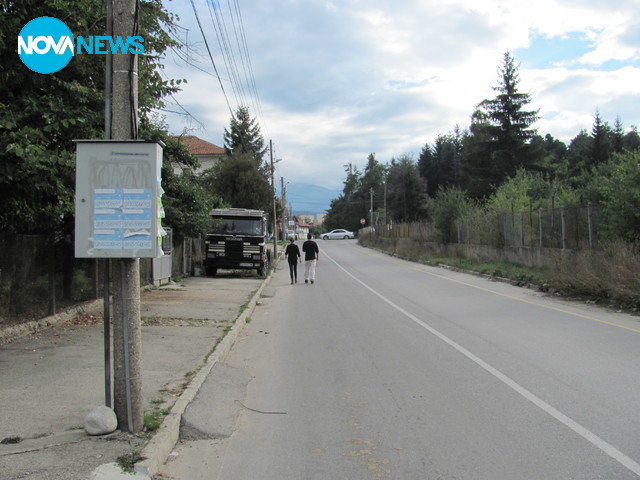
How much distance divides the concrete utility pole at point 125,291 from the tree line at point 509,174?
607 inches

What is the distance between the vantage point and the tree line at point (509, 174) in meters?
17.5

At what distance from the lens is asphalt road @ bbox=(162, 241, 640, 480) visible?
4.28m

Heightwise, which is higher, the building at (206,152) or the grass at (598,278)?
the building at (206,152)

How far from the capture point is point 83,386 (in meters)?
6.12

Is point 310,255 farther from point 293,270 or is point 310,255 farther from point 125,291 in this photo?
point 125,291

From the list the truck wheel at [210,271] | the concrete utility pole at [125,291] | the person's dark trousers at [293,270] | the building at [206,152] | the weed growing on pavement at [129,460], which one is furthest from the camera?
the building at [206,152]

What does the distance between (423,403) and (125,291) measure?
3248 mm

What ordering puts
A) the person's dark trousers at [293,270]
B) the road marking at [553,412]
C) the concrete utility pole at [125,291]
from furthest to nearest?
the person's dark trousers at [293,270] → the concrete utility pole at [125,291] → the road marking at [553,412]

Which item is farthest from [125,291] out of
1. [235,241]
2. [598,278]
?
[235,241]

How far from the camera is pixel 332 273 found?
26172 millimetres

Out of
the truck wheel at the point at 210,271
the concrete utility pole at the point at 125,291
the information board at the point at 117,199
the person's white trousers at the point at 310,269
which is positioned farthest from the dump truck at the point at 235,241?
the information board at the point at 117,199

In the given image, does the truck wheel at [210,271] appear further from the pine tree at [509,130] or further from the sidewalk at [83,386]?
the pine tree at [509,130]

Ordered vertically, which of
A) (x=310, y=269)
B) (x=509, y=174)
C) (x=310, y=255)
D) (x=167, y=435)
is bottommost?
(x=167, y=435)

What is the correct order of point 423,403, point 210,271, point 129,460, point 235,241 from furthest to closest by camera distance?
point 210,271 < point 235,241 < point 423,403 < point 129,460
